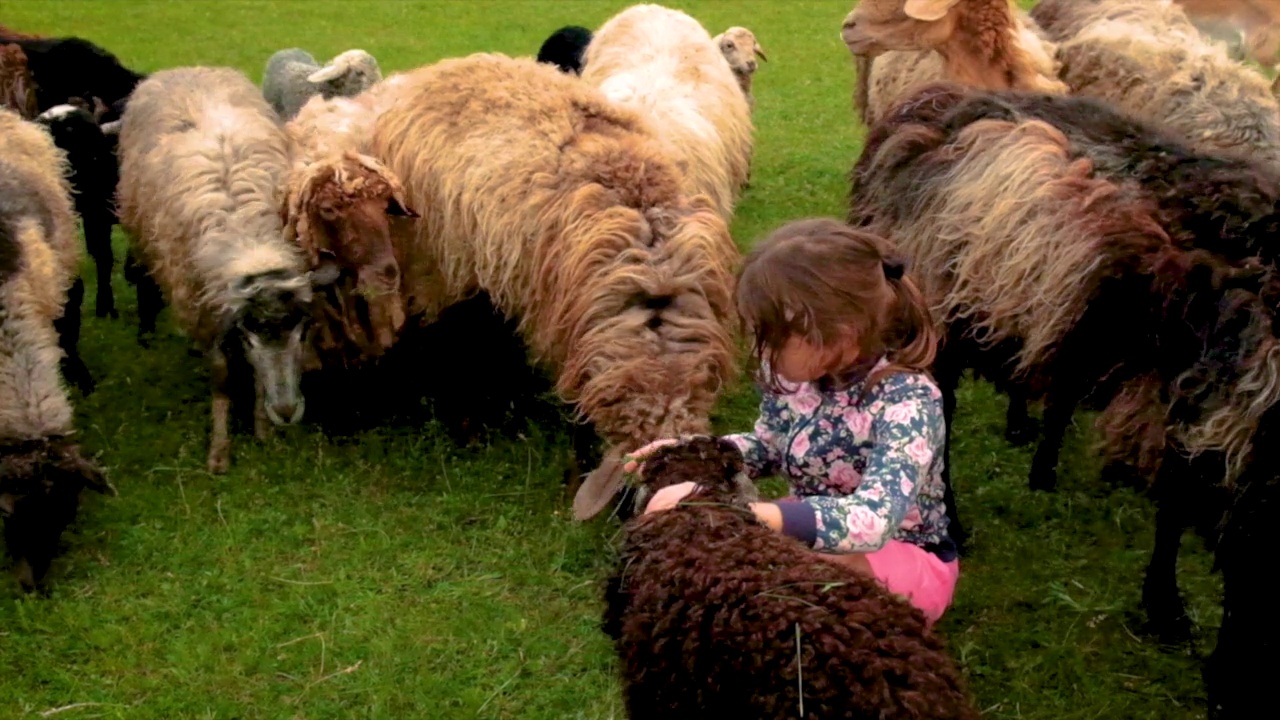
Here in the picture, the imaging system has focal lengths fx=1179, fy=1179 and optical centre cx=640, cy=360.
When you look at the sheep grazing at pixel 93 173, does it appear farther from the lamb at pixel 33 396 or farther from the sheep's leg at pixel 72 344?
the lamb at pixel 33 396

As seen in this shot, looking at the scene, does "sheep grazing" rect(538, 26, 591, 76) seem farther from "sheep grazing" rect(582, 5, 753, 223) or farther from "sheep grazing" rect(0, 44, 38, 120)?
"sheep grazing" rect(0, 44, 38, 120)

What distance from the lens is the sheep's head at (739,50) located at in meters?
9.40

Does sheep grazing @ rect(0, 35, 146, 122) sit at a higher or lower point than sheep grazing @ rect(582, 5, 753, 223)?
lower

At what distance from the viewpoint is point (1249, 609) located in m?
3.11

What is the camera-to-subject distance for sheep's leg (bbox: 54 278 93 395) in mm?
6180

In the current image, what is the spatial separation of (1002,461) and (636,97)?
2628 millimetres

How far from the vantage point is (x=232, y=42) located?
14992 mm

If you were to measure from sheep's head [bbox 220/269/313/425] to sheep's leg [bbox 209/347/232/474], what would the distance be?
0.32m

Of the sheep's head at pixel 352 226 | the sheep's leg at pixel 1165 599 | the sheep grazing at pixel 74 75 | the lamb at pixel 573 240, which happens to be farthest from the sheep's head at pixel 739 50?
the sheep's leg at pixel 1165 599

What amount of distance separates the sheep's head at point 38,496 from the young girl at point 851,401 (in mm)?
2540

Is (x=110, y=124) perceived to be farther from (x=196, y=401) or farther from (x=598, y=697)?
(x=598, y=697)

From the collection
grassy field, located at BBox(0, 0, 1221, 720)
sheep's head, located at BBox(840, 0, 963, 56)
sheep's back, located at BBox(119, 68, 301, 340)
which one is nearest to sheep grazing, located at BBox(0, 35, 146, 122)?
sheep's back, located at BBox(119, 68, 301, 340)

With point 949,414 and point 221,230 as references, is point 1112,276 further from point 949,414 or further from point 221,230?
point 221,230

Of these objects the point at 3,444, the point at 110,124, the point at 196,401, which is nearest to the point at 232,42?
the point at 110,124
